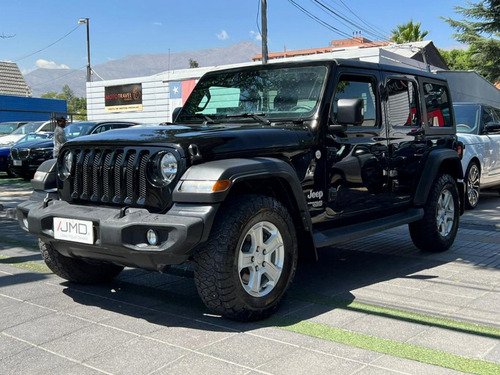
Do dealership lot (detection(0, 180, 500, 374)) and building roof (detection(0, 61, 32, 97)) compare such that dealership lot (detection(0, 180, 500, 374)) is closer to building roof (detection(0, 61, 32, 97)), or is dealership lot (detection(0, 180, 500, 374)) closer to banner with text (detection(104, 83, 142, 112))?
banner with text (detection(104, 83, 142, 112))

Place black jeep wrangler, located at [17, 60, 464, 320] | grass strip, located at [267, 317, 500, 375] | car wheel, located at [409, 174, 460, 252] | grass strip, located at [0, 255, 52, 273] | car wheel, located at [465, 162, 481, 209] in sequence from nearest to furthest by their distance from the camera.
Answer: grass strip, located at [267, 317, 500, 375] < black jeep wrangler, located at [17, 60, 464, 320] < grass strip, located at [0, 255, 52, 273] < car wheel, located at [409, 174, 460, 252] < car wheel, located at [465, 162, 481, 209]

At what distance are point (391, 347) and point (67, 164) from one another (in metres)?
2.68

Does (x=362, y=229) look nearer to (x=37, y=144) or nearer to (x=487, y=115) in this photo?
(x=487, y=115)

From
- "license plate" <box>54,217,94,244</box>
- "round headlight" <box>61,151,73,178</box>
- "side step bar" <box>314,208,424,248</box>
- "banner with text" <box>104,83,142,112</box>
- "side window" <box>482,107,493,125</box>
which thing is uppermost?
"banner with text" <box>104,83,142,112</box>

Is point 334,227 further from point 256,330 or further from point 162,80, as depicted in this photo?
point 162,80

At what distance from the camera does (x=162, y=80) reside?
25.6 meters

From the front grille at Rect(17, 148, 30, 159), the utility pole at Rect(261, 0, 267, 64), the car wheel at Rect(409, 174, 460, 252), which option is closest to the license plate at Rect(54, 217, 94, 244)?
the car wheel at Rect(409, 174, 460, 252)

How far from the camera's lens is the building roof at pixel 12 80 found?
57.4 metres

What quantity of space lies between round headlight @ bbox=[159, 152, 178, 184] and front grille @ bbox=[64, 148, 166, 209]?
8 cm

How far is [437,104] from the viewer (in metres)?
6.40

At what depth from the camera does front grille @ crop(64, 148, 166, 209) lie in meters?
3.75

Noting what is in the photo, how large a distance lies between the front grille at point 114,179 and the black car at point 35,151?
1071 cm

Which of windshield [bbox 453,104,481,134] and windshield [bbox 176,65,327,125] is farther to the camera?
windshield [bbox 453,104,481,134]

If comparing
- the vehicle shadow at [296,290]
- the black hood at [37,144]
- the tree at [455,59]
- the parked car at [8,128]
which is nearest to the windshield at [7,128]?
the parked car at [8,128]
